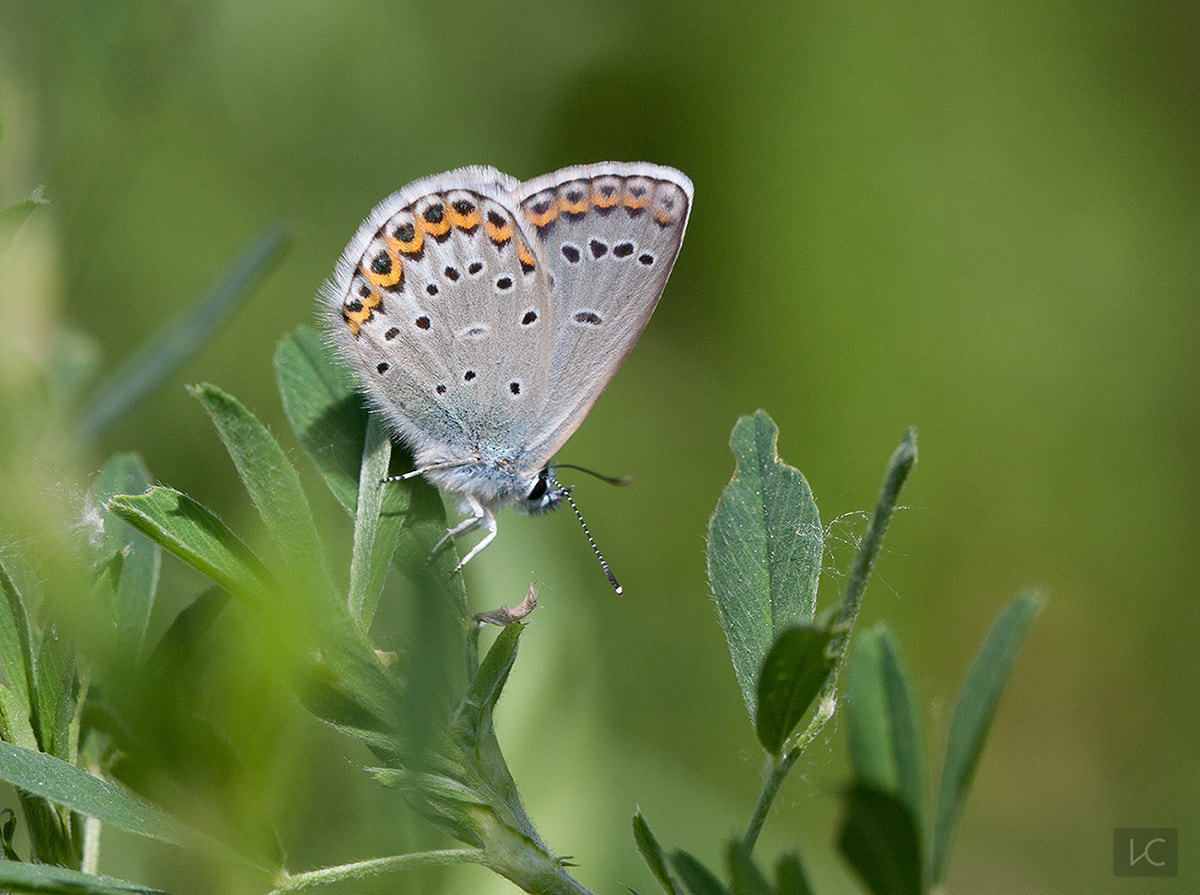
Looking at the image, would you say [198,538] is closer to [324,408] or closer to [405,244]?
[324,408]

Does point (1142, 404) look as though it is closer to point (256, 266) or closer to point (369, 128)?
point (369, 128)

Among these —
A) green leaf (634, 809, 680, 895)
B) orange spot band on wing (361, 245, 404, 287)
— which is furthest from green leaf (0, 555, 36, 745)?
orange spot band on wing (361, 245, 404, 287)

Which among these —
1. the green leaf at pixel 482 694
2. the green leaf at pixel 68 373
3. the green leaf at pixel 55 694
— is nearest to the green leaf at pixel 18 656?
the green leaf at pixel 55 694

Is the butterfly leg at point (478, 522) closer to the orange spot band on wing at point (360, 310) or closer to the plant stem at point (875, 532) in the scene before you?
the orange spot band on wing at point (360, 310)

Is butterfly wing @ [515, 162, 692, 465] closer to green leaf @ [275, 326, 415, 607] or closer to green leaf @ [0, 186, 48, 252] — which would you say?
green leaf @ [275, 326, 415, 607]

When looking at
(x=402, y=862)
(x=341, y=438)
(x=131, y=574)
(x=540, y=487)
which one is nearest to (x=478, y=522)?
(x=540, y=487)
